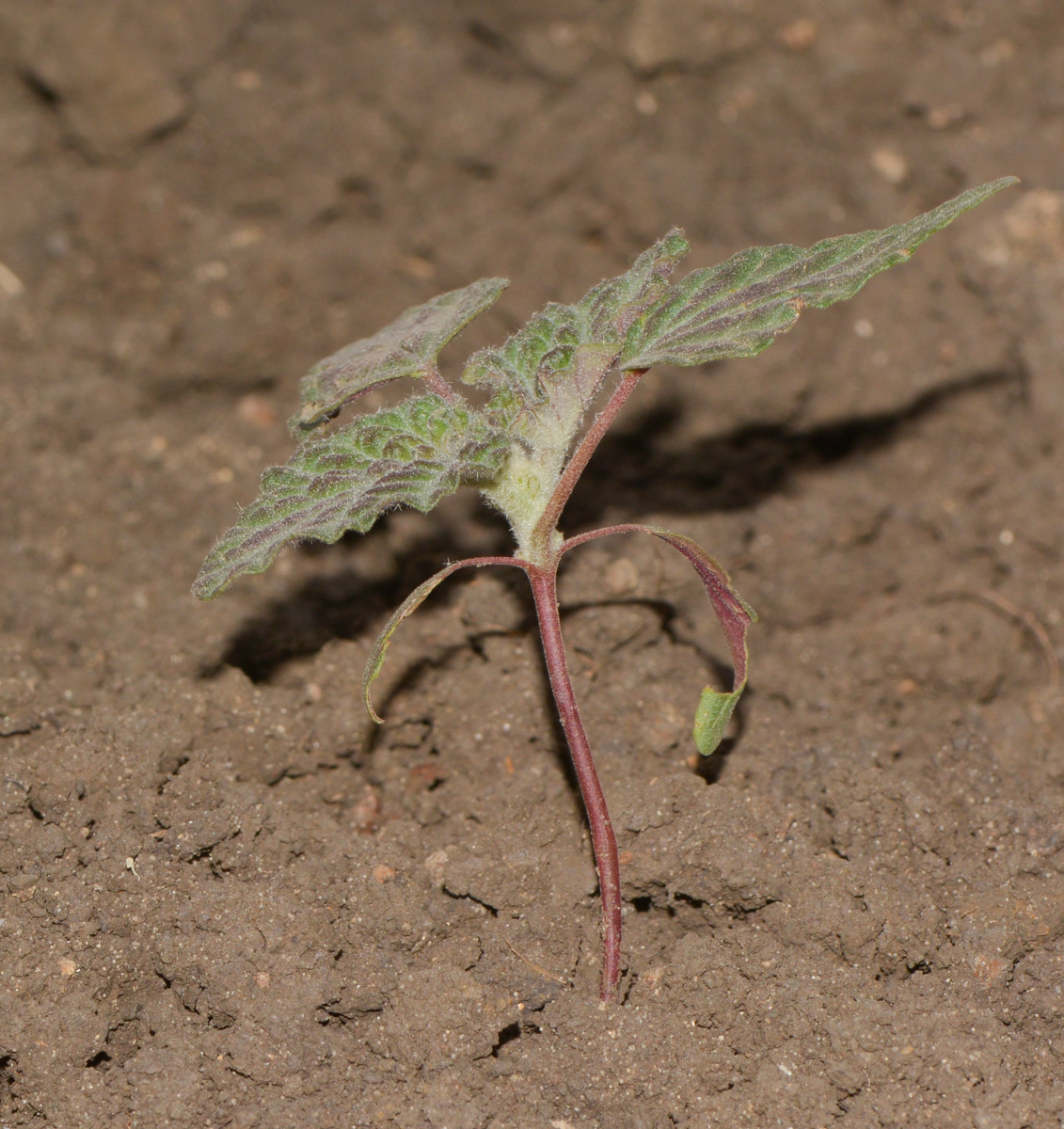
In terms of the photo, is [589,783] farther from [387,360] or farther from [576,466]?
[387,360]

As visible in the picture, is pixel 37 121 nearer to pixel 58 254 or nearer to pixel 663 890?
pixel 58 254

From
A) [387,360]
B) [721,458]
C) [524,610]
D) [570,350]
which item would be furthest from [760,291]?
[721,458]

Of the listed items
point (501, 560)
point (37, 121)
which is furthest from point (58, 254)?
point (501, 560)

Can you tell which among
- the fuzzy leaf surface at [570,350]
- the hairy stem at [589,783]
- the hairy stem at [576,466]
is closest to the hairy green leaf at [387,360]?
the fuzzy leaf surface at [570,350]

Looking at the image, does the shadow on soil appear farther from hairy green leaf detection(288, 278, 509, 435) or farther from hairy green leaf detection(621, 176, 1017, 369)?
hairy green leaf detection(621, 176, 1017, 369)

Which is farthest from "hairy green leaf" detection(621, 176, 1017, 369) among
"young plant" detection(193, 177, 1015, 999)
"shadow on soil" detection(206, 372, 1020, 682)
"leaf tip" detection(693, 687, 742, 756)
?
"shadow on soil" detection(206, 372, 1020, 682)

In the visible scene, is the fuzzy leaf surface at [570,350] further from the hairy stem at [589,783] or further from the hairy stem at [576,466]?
the hairy stem at [589,783]
